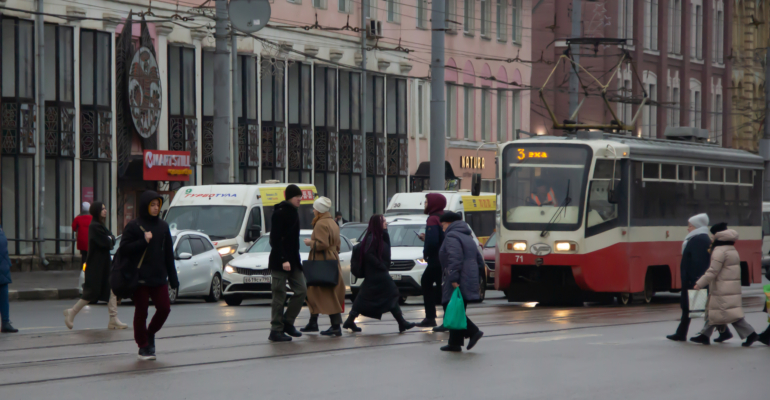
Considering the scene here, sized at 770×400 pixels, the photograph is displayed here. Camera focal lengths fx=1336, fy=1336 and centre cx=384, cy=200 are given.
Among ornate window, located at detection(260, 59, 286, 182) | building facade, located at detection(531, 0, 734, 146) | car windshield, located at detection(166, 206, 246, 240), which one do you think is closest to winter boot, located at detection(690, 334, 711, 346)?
car windshield, located at detection(166, 206, 246, 240)

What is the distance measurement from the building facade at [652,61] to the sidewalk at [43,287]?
2955cm

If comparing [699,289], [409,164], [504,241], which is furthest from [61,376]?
[409,164]

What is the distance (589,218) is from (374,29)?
91.8ft

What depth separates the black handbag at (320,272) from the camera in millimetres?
15047

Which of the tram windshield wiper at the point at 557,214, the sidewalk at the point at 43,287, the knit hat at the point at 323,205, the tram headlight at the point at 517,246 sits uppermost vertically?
the knit hat at the point at 323,205

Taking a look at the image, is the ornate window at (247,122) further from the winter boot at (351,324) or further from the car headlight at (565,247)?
the winter boot at (351,324)

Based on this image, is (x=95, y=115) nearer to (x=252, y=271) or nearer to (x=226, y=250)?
(x=226, y=250)

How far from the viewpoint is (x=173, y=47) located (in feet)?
125

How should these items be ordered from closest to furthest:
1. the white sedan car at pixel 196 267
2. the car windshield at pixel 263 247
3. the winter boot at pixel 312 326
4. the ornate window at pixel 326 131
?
1. the winter boot at pixel 312 326
2. the white sedan car at pixel 196 267
3. the car windshield at pixel 263 247
4. the ornate window at pixel 326 131

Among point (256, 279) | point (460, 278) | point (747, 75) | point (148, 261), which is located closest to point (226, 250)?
point (256, 279)

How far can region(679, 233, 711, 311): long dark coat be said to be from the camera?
49.4 feet

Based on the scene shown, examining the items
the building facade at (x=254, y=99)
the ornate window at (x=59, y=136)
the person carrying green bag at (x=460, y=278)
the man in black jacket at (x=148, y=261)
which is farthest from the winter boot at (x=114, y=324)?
the ornate window at (x=59, y=136)

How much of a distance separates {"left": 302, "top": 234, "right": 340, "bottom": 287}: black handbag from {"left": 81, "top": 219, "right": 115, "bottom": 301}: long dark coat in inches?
130

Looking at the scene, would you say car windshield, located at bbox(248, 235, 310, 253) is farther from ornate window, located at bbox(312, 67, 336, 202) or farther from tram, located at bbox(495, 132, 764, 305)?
ornate window, located at bbox(312, 67, 336, 202)
